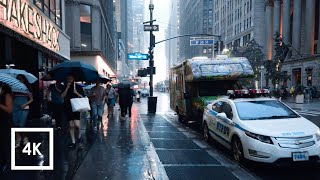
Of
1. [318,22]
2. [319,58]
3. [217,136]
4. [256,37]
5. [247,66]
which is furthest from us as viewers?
[256,37]

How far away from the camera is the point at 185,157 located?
817cm

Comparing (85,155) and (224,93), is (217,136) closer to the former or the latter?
(85,155)

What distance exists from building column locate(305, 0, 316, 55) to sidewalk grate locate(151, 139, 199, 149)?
5090 centimetres

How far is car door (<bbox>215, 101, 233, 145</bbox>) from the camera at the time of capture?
27.7ft

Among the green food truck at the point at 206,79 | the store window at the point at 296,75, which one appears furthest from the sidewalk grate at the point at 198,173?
the store window at the point at 296,75

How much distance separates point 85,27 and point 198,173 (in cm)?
3030

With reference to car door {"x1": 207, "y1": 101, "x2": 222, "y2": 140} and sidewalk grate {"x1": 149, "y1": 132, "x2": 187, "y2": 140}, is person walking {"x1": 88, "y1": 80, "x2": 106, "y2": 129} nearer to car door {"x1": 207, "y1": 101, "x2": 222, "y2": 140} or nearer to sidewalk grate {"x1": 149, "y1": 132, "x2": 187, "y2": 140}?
sidewalk grate {"x1": 149, "y1": 132, "x2": 187, "y2": 140}

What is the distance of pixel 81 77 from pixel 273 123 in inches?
238

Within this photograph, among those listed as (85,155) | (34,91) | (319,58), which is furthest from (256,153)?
(319,58)

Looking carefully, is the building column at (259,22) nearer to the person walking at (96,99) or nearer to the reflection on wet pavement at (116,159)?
the person walking at (96,99)

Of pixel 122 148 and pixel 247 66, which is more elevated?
pixel 247 66

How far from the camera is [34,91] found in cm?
1579

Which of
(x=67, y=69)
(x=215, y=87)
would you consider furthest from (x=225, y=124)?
(x=215, y=87)

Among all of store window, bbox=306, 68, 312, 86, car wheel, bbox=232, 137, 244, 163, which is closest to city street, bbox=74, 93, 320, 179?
car wheel, bbox=232, 137, 244, 163
